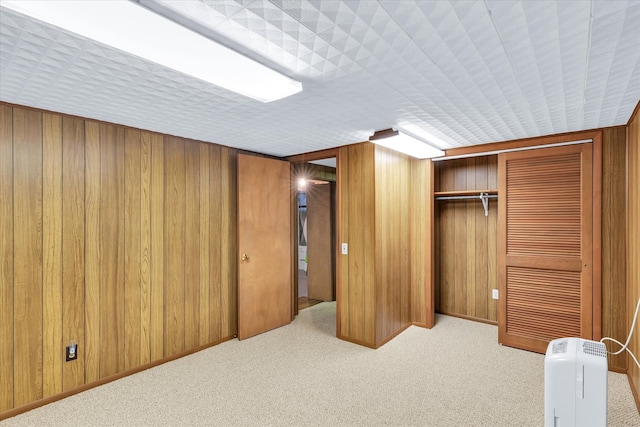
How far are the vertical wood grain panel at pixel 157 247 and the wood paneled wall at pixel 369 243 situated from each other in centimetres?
185

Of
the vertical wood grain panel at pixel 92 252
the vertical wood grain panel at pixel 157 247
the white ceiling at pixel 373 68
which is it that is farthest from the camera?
the vertical wood grain panel at pixel 157 247

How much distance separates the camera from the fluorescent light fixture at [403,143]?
9.56ft

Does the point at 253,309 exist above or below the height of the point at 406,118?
below

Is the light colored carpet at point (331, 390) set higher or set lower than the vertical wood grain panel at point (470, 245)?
lower

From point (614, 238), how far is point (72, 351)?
4.66m

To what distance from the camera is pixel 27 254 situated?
236cm

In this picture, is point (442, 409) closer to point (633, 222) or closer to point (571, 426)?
point (571, 426)

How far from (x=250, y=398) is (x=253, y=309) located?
1.35 m

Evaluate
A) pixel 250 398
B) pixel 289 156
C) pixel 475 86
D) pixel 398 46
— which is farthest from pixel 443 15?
pixel 289 156

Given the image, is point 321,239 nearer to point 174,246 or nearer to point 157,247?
point 174,246

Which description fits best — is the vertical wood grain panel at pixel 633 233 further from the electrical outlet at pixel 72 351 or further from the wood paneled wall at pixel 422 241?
the electrical outlet at pixel 72 351

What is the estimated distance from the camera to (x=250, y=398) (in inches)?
99.3

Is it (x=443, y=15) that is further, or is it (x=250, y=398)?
(x=250, y=398)

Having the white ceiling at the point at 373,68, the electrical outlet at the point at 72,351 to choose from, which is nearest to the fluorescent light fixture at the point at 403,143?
the white ceiling at the point at 373,68
